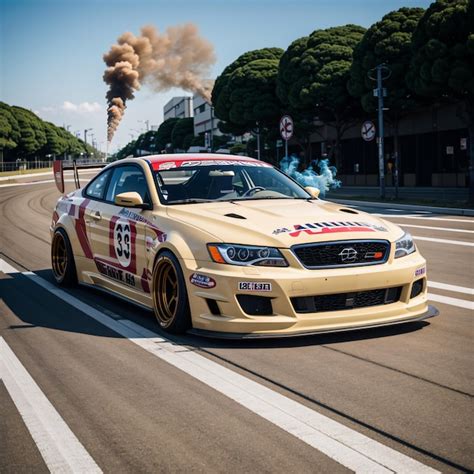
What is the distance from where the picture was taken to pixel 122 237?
714 cm

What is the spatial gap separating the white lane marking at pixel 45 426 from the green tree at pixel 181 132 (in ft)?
430

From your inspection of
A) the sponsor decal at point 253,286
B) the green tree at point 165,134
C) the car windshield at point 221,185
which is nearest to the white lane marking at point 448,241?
the car windshield at point 221,185

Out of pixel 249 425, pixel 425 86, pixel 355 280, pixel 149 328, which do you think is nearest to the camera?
pixel 249 425

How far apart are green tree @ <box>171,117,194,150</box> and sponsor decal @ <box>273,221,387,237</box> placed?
130m

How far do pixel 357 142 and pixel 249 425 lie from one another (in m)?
47.4

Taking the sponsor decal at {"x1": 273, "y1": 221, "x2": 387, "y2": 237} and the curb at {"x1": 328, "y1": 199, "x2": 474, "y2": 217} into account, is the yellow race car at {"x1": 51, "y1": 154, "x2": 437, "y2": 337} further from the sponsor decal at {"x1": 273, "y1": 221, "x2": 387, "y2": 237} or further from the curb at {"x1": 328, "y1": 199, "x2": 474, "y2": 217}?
the curb at {"x1": 328, "y1": 199, "x2": 474, "y2": 217}

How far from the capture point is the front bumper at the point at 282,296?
551 centimetres

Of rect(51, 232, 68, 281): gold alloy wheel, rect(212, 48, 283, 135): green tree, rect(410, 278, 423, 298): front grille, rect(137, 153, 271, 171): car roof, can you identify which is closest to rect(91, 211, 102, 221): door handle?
rect(137, 153, 271, 171): car roof

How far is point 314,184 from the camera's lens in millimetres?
30469

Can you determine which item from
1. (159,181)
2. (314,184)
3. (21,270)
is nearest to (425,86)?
(314,184)

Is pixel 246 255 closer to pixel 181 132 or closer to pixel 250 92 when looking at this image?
pixel 250 92

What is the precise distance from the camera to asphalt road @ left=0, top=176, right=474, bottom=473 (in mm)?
3512

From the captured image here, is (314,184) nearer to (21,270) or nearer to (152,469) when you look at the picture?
(21,270)

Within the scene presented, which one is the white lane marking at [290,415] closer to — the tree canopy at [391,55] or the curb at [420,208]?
the curb at [420,208]
